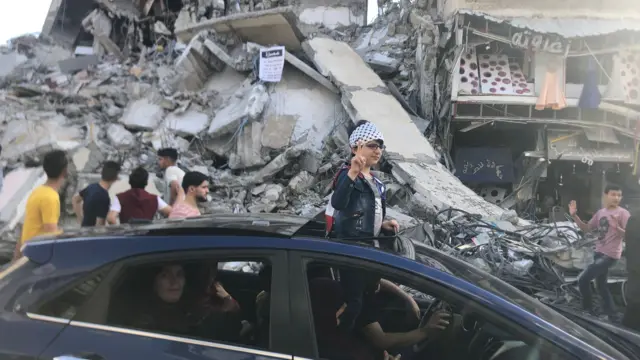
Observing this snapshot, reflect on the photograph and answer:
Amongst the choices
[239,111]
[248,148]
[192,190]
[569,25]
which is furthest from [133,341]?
[569,25]

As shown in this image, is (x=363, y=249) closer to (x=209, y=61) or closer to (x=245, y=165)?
(x=245, y=165)

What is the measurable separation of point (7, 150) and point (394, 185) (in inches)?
291

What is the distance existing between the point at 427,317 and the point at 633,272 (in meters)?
2.81

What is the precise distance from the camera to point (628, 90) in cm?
1223

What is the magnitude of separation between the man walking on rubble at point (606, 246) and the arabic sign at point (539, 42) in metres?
7.81

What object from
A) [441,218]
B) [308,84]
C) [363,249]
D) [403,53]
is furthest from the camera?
[403,53]

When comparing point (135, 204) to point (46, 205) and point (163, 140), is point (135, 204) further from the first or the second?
point (163, 140)

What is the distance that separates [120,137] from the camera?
10227 millimetres

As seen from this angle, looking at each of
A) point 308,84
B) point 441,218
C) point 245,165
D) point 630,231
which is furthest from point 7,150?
point 630,231

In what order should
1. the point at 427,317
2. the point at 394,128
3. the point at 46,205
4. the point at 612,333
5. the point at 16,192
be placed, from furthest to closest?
the point at 394,128 → the point at 16,192 → the point at 46,205 → the point at 427,317 → the point at 612,333

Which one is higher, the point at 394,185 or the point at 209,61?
the point at 209,61

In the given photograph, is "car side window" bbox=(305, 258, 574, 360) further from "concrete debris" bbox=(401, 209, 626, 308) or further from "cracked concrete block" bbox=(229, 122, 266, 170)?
"cracked concrete block" bbox=(229, 122, 266, 170)

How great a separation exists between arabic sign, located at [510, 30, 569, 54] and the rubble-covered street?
77.7 inches

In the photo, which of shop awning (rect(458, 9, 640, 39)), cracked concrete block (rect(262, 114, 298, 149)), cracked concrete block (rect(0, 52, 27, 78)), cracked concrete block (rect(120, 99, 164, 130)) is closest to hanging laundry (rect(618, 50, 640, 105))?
shop awning (rect(458, 9, 640, 39))
